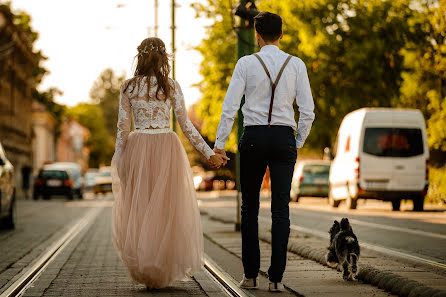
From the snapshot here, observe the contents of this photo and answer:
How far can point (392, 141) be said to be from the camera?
23.5m

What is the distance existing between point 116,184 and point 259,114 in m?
1.56

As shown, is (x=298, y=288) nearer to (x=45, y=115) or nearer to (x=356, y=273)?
(x=356, y=273)

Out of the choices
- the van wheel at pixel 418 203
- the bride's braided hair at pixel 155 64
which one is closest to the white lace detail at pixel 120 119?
the bride's braided hair at pixel 155 64

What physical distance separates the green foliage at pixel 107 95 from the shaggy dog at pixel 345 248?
145 m

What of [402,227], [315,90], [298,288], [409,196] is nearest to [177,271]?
[298,288]

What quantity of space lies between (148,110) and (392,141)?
16.5m

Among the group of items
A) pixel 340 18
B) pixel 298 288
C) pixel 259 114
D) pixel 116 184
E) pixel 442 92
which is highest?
pixel 340 18

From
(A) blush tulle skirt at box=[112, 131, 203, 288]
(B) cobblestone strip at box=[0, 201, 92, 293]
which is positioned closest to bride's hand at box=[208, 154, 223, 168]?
(A) blush tulle skirt at box=[112, 131, 203, 288]

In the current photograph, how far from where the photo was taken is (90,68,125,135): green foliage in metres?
152

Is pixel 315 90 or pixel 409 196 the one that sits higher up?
pixel 315 90

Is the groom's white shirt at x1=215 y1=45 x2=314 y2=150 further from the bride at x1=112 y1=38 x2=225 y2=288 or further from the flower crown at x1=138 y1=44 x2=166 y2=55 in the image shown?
the flower crown at x1=138 y1=44 x2=166 y2=55

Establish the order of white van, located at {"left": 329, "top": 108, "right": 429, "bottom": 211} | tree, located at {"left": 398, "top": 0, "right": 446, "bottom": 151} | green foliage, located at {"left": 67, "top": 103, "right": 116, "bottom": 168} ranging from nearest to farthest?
1. white van, located at {"left": 329, "top": 108, "right": 429, "bottom": 211}
2. tree, located at {"left": 398, "top": 0, "right": 446, "bottom": 151}
3. green foliage, located at {"left": 67, "top": 103, "right": 116, "bottom": 168}

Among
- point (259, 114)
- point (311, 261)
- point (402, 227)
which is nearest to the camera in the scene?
point (259, 114)

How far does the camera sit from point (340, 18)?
37594mm
